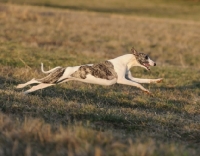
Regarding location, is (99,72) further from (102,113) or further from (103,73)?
(102,113)

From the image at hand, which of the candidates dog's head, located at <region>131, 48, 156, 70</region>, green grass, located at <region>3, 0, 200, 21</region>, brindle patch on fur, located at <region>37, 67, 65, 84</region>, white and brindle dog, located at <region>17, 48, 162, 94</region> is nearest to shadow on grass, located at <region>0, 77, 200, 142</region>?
brindle patch on fur, located at <region>37, 67, 65, 84</region>

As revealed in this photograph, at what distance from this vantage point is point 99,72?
31.1 ft

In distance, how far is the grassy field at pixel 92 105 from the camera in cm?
559

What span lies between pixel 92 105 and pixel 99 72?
1027mm

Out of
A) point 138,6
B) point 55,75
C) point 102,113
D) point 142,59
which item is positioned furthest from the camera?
point 138,6

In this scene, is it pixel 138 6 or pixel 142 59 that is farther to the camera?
pixel 138 6

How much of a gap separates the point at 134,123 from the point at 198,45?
62.1 ft

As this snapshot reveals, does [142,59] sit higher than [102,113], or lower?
higher

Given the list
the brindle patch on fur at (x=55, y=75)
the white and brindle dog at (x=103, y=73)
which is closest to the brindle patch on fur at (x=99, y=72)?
the white and brindle dog at (x=103, y=73)

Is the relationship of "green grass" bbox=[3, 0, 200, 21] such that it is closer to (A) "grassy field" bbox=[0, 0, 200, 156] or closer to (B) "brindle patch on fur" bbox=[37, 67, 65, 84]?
(A) "grassy field" bbox=[0, 0, 200, 156]

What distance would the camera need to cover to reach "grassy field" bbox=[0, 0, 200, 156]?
5590 mm

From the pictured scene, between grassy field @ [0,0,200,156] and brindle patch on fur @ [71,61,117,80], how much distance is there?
0.58 meters

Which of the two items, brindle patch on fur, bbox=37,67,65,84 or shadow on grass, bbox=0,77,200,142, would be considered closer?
shadow on grass, bbox=0,77,200,142

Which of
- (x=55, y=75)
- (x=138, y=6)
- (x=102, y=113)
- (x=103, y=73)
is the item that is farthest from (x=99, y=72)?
(x=138, y=6)
